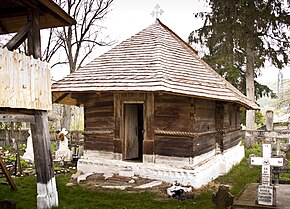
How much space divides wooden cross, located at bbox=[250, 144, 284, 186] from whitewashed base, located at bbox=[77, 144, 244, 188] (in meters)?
3.41

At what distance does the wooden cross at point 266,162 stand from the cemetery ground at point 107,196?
2017 mm

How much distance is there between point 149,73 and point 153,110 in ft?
4.11

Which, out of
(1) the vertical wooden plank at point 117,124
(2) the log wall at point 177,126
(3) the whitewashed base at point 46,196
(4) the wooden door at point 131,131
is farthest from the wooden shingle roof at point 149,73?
(3) the whitewashed base at point 46,196

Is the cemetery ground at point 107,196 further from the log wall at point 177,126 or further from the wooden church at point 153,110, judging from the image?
the log wall at point 177,126

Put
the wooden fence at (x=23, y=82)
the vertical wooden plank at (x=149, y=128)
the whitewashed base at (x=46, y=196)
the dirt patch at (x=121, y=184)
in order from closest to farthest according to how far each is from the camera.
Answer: the wooden fence at (x=23, y=82), the whitewashed base at (x=46, y=196), the dirt patch at (x=121, y=184), the vertical wooden plank at (x=149, y=128)

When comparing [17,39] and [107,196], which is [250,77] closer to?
[107,196]

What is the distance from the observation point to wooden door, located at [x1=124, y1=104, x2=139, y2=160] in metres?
11.3

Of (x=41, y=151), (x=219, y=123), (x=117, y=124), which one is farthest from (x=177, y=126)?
(x=41, y=151)

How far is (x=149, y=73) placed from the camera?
9.93 meters

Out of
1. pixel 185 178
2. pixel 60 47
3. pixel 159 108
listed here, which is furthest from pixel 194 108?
pixel 60 47

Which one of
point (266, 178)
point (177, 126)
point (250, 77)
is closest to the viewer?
point (266, 178)

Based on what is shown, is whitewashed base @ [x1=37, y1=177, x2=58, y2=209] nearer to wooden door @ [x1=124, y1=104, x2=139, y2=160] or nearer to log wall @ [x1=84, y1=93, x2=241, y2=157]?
log wall @ [x1=84, y1=93, x2=241, y2=157]

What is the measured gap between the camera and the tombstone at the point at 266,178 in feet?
18.3

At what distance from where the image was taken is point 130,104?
11.7m
